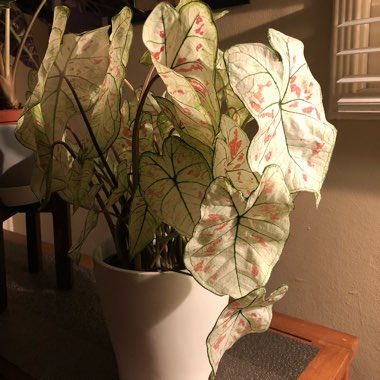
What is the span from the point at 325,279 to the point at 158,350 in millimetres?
569

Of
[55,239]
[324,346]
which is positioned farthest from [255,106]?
[55,239]

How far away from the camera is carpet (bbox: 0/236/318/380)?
696 mm

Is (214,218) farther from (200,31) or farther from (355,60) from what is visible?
(355,60)

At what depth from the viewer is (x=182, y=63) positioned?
0.45m

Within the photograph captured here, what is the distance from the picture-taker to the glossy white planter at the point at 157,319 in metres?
0.53

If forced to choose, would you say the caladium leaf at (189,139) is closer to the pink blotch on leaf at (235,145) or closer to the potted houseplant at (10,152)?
the pink blotch on leaf at (235,145)

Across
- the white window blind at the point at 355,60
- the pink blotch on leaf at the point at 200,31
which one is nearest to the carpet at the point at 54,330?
the pink blotch on leaf at the point at 200,31

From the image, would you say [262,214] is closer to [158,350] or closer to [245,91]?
[245,91]

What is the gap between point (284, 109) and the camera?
1.46ft

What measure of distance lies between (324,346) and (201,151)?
1.56ft

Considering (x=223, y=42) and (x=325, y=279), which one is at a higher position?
(x=223, y=42)

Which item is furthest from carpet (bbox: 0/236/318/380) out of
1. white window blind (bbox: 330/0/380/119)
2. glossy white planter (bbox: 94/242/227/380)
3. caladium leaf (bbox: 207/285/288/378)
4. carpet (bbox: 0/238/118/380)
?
white window blind (bbox: 330/0/380/119)

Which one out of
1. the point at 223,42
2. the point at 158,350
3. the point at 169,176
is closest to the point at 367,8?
the point at 223,42

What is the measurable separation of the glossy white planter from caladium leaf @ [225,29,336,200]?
0.61 feet
